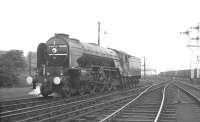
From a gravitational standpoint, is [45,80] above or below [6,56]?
below

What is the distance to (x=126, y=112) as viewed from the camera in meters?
12.2

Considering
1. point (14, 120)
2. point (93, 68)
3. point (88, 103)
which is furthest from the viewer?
point (93, 68)

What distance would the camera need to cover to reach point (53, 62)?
18.1m

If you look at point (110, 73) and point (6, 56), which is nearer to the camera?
point (110, 73)

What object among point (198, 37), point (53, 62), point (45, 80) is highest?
point (198, 37)

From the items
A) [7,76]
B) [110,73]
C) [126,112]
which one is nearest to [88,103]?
[126,112]

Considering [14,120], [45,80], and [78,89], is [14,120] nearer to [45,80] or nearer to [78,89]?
[45,80]

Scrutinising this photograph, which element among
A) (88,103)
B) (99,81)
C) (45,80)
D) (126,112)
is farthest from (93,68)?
(126,112)

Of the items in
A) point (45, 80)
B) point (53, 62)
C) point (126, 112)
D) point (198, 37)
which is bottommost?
point (126, 112)

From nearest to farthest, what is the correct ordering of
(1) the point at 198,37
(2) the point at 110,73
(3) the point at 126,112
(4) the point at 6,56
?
(3) the point at 126,112 → (2) the point at 110,73 → (1) the point at 198,37 → (4) the point at 6,56

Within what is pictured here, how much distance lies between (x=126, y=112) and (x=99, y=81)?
31.6ft

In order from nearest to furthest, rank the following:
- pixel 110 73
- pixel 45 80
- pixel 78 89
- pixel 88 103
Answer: pixel 88 103 → pixel 45 80 → pixel 78 89 → pixel 110 73

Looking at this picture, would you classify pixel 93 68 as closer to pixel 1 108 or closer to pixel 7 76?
pixel 1 108

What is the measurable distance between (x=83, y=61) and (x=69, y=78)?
2.46 metres
